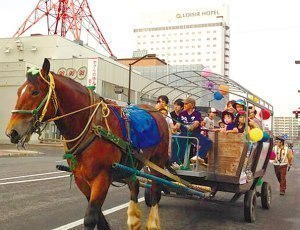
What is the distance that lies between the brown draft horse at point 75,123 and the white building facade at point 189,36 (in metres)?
141

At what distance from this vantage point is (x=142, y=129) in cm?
536

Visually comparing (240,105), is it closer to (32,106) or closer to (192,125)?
(192,125)

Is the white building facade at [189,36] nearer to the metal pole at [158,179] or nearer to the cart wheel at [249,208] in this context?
the cart wheel at [249,208]

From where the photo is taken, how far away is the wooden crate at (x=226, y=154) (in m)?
6.80

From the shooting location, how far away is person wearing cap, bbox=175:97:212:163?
7.03 meters

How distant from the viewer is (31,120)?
158 inches

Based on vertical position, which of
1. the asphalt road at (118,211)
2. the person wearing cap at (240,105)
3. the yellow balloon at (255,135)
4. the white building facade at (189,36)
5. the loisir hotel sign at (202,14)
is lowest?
the asphalt road at (118,211)

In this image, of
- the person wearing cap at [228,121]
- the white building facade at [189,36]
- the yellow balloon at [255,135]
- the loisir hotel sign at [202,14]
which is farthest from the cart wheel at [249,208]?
the loisir hotel sign at [202,14]

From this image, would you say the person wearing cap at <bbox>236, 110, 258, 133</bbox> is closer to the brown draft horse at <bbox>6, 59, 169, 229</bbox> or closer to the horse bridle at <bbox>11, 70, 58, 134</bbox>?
the brown draft horse at <bbox>6, 59, 169, 229</bbox>

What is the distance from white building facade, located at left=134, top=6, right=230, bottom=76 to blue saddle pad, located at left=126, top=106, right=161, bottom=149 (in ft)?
458

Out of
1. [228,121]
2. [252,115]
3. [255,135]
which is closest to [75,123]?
[255,135]

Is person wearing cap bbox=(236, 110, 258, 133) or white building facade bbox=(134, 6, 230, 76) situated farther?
white building facade bbox=(134, 6, 230, 76)

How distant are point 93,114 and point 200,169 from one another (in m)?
3.16

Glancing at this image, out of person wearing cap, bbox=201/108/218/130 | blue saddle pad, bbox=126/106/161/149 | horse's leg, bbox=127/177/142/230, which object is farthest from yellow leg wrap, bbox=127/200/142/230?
person wearing cap, bbox=201/108/218/130
